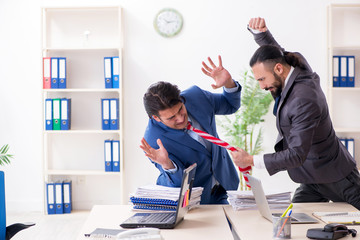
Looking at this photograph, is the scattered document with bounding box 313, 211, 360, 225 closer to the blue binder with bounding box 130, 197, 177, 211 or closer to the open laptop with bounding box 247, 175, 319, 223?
the open laptop with bounding box 247, 175, 319, 223

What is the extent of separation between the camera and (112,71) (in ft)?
16.0

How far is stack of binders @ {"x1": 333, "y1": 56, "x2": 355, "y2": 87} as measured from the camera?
4.80 meters

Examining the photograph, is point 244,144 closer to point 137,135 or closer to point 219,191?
point 137,135

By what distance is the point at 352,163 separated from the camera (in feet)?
8.02

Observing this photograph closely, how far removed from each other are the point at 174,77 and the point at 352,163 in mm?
2870

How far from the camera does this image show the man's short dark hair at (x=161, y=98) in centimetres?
232

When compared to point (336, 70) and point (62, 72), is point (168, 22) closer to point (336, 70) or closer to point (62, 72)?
point (62, 72)

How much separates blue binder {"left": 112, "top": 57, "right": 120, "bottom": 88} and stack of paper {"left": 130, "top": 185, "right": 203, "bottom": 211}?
2.65 metres

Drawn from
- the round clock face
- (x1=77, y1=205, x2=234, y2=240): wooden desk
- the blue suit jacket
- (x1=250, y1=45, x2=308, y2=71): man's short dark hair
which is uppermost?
the round clock face

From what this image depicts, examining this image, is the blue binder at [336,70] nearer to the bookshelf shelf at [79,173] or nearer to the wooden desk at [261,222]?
the bookshelf shelf at [79,173]

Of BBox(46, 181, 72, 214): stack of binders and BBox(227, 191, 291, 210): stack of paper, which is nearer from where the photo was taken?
BBox(227, 191, 291, 210): stack of paper

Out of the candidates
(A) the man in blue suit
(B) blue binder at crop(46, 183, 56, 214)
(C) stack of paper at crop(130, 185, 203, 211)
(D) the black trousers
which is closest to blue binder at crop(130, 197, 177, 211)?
(C) stack of paper at crop(130, 185, 203, 211)

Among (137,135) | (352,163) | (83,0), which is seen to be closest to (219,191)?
(352,163)

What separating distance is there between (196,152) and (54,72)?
9.24 feet
